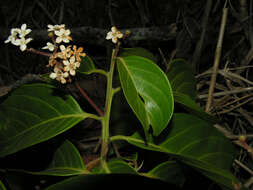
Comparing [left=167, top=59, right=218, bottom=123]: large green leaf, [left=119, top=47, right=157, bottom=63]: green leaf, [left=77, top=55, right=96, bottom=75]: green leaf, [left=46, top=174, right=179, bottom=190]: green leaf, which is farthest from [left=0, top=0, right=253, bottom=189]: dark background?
[left=46, top=174, right=179, bottom=190]: green leaf

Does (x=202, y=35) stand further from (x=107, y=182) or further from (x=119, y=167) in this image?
(x=107, y=182)

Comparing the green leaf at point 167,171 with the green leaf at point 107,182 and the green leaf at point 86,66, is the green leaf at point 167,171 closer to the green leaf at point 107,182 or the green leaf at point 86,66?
the green leaf at point 107,182

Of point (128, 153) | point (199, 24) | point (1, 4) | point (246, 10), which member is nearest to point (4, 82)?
point (1, 4)

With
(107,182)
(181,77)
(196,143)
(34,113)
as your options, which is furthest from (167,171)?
(34,113)

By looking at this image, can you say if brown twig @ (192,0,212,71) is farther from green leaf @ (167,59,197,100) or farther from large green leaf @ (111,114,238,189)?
large green leaf @ (111,114,238,189)

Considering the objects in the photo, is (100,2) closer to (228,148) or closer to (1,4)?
(1,4)

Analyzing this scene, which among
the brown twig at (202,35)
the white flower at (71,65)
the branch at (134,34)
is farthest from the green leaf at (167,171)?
the branch at (134,34)

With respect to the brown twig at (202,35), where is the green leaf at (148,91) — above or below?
below
